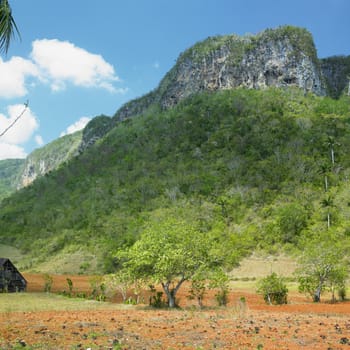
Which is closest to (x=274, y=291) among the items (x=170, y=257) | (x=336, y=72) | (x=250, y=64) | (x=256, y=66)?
(x=170, y=257)

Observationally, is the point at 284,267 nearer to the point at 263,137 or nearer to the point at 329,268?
the point at 329,268

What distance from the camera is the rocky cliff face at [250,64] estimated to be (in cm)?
13166

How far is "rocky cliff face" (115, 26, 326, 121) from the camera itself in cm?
13166

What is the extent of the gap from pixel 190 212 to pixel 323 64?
11319 cm

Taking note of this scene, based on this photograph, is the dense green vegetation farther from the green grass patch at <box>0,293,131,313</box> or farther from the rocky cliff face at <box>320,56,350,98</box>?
the green grass patch at <box>0,293,131,313</box>

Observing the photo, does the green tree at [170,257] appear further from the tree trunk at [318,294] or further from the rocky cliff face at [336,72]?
the rocky cliff face at [336,72]

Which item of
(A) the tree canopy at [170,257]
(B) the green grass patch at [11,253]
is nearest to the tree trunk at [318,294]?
(A) the tree canopy at [170,257]

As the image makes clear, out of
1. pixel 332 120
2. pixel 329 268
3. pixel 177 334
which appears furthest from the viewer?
pixel 332 120

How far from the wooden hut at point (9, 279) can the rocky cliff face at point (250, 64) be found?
110396 millimetres

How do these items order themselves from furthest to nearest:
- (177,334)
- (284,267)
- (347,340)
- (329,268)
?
1. (284,267)
2. (329,268)
3. (177,334)
4. (347,340)

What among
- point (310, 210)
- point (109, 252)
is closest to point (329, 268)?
point (310, 210)

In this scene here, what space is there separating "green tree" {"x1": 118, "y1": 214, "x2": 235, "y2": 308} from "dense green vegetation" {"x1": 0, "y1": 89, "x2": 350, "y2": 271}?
42.3 meters

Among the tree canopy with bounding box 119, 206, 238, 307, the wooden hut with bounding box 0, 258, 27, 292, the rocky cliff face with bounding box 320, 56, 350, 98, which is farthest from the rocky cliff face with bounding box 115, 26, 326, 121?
the tree canopy with bounding box 119, 206, 238, 307

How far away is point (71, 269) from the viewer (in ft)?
263
